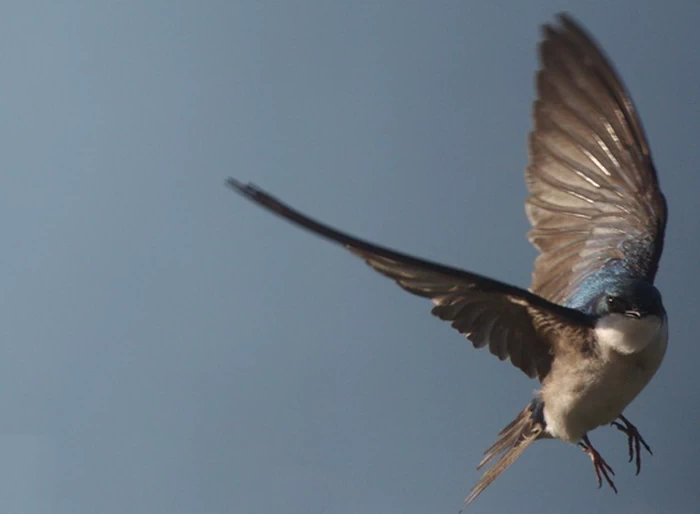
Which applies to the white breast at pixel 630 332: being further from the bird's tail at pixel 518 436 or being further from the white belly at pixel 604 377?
the bird's tail at pixel 518 436

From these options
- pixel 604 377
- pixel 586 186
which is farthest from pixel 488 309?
pixel 586 186

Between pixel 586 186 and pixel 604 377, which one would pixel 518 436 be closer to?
pixel 604 377

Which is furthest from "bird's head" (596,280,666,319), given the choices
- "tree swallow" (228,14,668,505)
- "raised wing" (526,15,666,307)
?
"raised wing" (526,15,666,307)

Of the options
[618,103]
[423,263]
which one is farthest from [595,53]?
[423,263]

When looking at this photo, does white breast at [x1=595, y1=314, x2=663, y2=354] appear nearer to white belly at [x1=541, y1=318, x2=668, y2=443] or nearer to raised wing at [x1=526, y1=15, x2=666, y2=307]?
white belly at [x1=541, y1=318, x2=668, y2=443]

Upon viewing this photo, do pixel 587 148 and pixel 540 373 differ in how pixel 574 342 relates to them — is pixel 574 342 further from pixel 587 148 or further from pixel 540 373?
pixel 587 148

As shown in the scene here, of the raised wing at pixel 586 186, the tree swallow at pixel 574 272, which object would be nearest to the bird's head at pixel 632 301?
the tree swallow at pixel 574 272
